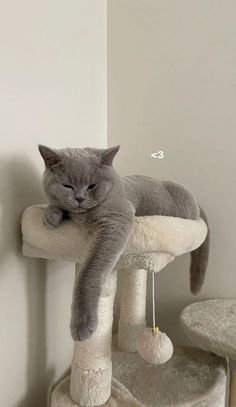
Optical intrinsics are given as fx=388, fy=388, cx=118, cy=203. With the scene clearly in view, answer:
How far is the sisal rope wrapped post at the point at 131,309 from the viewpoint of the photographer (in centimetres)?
125

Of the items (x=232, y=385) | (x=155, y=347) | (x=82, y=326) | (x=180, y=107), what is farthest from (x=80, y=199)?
(x=232, y=385)

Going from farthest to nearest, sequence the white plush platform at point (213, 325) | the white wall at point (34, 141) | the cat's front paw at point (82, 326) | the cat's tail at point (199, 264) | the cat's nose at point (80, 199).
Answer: the cat's tail at point (199, 264) → the white plush platform at point (213, 325) → the white wall at point (34, 141) → the cat's nose at point (80, 199) → the cat's front paw at point (82, 326)

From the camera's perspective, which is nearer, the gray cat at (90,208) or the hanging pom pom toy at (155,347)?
the gray cat at (90,208)

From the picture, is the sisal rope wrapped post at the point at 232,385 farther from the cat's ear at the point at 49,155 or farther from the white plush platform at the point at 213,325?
the cat's ear at the point at 49,155

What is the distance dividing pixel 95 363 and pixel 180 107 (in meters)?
0.87

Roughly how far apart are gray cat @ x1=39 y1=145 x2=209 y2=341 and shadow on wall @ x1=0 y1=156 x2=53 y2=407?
122mm

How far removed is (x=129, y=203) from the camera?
910 millimetres

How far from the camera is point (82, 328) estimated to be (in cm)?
74

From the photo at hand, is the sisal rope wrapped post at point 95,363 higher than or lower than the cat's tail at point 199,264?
lower

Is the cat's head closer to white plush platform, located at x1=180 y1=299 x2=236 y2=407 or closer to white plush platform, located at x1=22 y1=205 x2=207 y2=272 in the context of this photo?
white plush platform, located at x1=22 y1=205 x2=207 y2=272

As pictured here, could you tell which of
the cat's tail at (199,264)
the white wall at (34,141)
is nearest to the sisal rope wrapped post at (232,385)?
the cat's tail at (199,264)

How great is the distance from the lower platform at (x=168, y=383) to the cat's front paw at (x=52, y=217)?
48cm

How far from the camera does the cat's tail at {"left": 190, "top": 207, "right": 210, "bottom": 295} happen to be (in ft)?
4.05

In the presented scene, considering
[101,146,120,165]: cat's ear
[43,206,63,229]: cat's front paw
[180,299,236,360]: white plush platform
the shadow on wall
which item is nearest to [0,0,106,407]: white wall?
the shadow on wall
